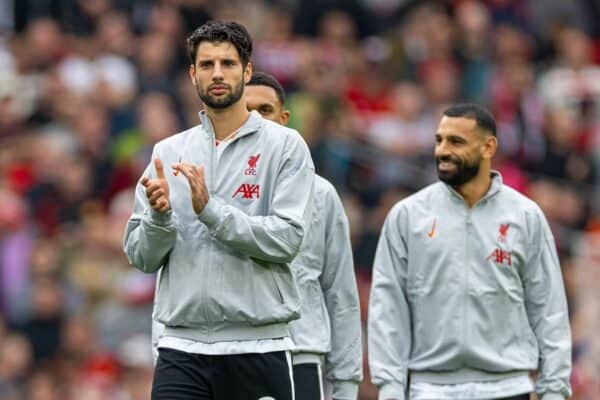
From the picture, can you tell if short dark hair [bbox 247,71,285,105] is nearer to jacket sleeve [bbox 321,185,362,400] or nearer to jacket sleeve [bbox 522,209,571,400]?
jacket sleeve [bbox 321,185,362,400]

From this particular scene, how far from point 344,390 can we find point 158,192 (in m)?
2.15

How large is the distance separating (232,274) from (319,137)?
8700 millimetres

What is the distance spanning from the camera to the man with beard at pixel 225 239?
28.1 ft

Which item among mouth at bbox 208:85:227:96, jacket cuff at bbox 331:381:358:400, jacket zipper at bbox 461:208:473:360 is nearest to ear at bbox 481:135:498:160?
jacket zipper at bbox 461:208:473:360

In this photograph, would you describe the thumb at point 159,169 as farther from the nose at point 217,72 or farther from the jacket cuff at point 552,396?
the jacket cuff at point 552,396

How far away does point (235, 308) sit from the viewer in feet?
28.1

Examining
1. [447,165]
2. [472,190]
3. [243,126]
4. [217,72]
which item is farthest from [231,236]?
[472,190]

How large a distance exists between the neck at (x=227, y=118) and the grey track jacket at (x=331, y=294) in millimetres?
1361

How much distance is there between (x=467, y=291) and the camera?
10.3m

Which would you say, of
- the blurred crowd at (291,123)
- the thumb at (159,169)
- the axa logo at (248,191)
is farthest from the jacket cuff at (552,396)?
the blurred crowd at (291,123)

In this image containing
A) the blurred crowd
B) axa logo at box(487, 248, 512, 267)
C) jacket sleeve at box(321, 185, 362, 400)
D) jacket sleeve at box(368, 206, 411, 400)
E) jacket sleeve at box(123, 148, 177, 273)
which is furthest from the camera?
the blurred crowd

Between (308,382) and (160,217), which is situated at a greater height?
(160,217)

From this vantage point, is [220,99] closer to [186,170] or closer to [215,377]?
[186,170]

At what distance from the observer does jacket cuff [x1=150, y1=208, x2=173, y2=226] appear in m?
8.48
